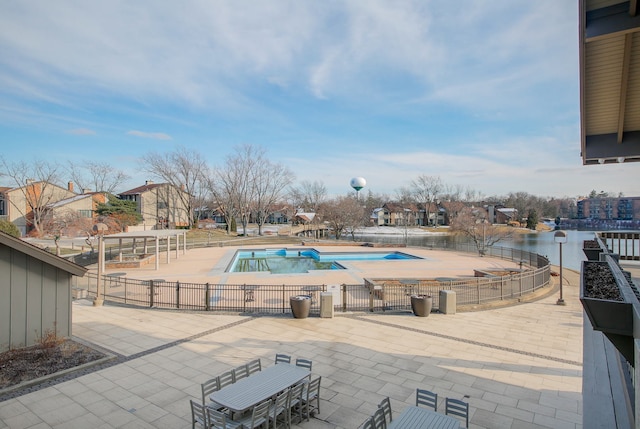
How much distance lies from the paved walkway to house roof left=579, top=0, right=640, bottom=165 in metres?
5.45

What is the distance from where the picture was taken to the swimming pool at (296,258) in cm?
2917

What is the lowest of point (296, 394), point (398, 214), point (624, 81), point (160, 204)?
point (296, 394)

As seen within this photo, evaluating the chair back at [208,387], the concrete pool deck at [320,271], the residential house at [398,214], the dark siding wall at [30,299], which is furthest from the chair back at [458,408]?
the residential house at [398,214]

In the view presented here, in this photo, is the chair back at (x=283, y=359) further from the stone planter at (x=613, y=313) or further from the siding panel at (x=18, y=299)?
the siding panel at (x=18, y=299)

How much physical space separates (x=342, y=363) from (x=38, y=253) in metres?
8.05

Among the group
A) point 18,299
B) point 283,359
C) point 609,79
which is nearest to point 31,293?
point 18,299

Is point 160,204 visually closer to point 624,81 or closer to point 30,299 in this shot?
point 30,299

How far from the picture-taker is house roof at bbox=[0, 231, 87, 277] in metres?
8.54

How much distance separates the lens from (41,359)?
8680 millimetres

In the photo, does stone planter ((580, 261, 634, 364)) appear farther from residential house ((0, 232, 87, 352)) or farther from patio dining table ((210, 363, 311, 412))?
residential house ((0, 232, 87, 352))

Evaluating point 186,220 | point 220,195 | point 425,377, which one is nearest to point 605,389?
point 425,377

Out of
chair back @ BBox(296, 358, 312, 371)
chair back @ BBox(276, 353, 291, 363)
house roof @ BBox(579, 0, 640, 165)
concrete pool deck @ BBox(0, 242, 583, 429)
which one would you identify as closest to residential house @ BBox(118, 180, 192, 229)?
concrete pool deck @ BBox(0, 242, 583, 429)

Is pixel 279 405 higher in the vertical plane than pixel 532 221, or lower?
lower

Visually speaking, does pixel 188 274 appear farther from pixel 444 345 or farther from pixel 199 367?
pixel 444 345
